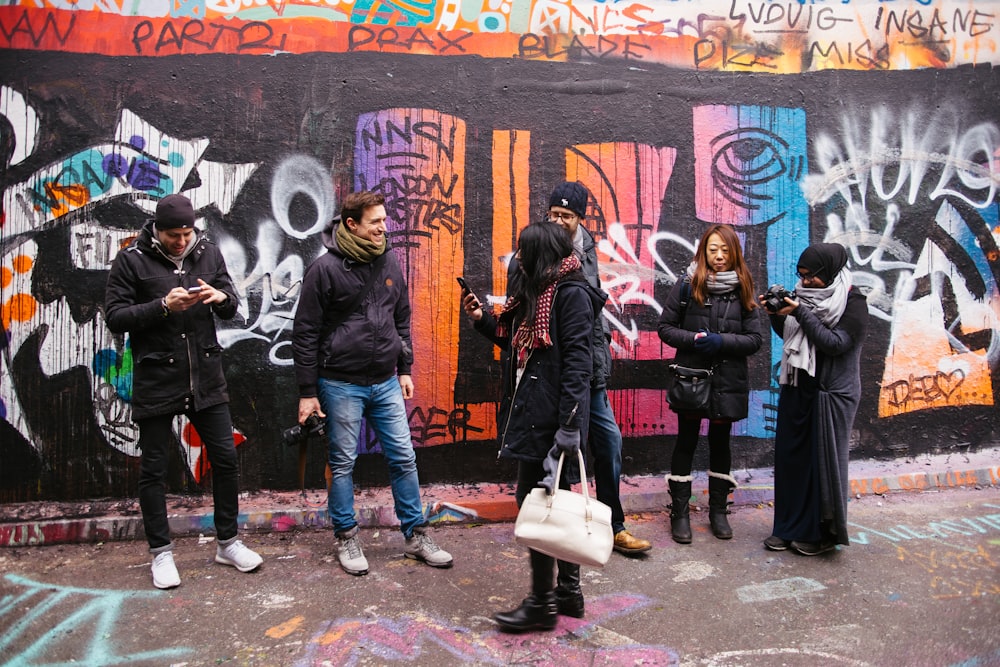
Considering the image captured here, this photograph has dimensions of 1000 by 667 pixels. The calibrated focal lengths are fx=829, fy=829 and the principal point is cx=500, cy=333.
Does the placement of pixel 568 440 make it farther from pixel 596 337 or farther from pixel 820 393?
pixel 820 393

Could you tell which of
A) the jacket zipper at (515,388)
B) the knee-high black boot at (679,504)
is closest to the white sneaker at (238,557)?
the jacket zipper at (515,388)

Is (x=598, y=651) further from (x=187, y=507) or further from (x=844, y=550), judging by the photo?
(x=187, y=507)

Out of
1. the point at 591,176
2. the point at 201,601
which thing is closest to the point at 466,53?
the point at 591,176

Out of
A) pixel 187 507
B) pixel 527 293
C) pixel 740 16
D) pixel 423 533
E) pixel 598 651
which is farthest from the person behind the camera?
pixel 740 16

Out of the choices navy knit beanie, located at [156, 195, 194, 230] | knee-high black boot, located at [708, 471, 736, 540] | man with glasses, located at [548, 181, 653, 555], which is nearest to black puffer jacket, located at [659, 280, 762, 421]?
knee-high black boot, located at [708, 471, 736, 540]

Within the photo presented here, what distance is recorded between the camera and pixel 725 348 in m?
4.84

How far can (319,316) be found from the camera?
4.41m

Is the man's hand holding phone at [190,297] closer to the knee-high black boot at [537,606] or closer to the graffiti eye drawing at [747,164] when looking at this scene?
the knee-high black boot at [537,606]

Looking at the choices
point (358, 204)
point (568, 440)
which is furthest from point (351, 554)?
point (358, 204)

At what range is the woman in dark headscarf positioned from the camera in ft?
15.3

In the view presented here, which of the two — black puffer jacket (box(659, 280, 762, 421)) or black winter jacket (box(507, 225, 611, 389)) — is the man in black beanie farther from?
black puffer jacket (box(659, 280, 762, 421))

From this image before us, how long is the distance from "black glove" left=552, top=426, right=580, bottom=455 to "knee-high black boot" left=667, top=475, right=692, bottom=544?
1.69 meters

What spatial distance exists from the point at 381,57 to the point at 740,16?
8.66 ft

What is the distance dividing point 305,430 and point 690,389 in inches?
87.6
